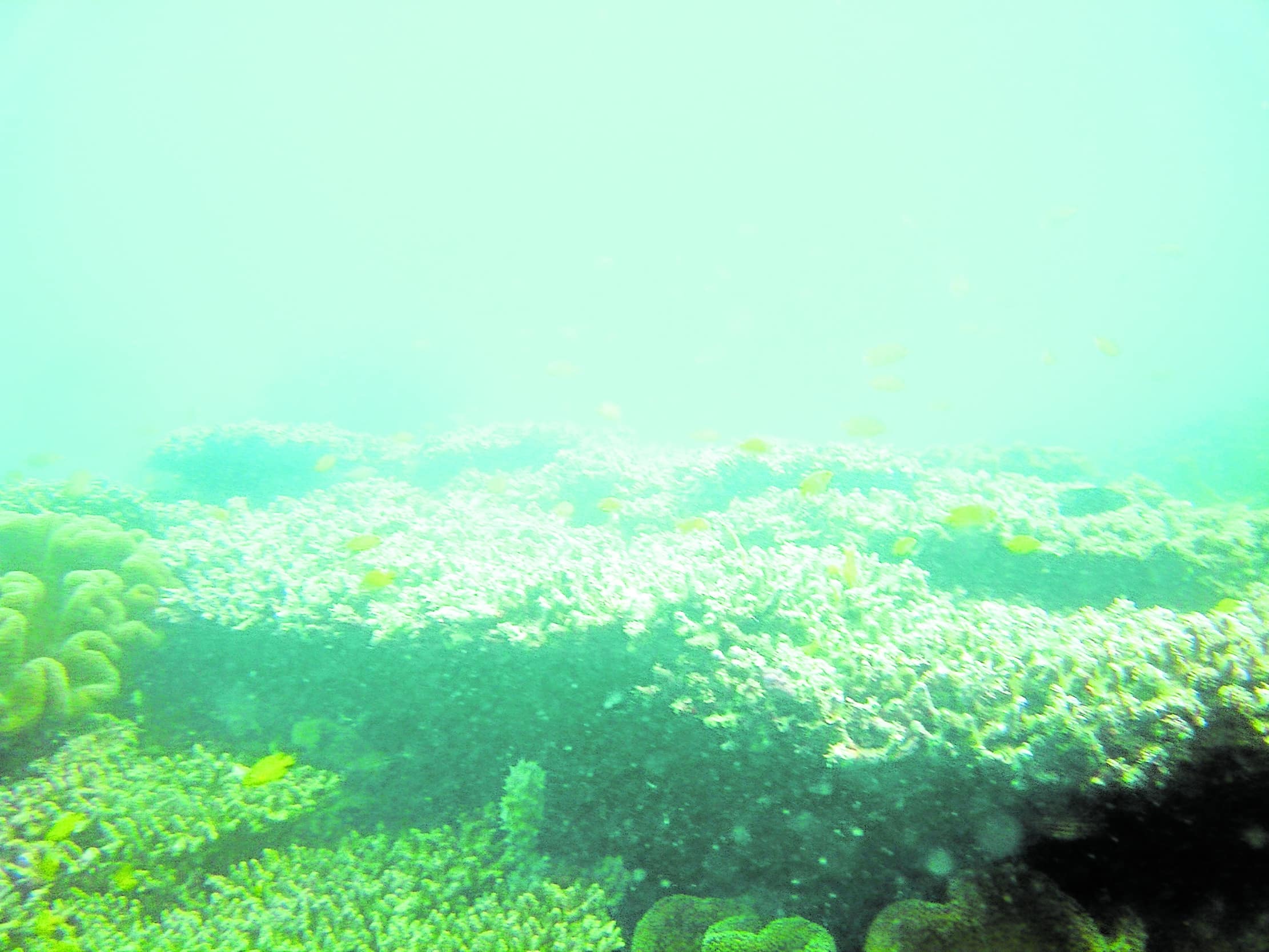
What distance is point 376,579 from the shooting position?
4.73 m

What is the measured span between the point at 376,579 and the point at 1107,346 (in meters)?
16.1

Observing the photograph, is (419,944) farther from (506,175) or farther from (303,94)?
(506,175)

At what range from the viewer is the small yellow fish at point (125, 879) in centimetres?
345

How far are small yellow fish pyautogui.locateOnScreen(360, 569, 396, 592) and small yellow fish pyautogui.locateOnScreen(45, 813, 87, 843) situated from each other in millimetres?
2124

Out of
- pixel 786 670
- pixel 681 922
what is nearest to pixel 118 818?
pixel 681 922

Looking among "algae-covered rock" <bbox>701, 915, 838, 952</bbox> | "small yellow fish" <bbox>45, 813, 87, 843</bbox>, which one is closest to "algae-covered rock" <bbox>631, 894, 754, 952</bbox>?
"algae-covered rock" <bbox>701, 915, 838, 952</bbox>

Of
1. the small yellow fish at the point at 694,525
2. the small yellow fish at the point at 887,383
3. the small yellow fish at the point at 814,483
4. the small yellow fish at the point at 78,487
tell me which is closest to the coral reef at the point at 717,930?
the small yellow fish at the point at 694,525

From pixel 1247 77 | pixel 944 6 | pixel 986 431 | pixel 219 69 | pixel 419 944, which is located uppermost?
pixel 219 69

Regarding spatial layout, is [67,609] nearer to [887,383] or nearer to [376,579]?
[376,579]

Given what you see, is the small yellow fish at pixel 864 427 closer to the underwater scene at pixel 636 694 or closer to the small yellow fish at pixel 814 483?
the underwater scene at pixel 636 694

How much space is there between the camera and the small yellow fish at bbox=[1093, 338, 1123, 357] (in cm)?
1288

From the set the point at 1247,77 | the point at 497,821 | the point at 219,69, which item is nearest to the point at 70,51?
the point at 219,69

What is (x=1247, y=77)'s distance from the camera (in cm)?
4709

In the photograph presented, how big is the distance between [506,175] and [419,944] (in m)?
73.0
